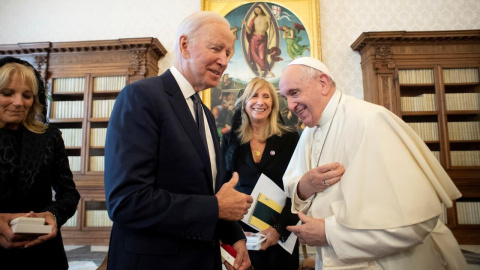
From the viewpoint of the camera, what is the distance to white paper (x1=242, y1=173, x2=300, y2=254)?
214 centimetres

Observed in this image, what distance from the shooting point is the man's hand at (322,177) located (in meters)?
1.60

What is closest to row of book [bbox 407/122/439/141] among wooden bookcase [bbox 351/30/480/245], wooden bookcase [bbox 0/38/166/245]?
wooden bookcase [bbox 351/30/480/245]

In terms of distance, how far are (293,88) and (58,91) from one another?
5.39 meters

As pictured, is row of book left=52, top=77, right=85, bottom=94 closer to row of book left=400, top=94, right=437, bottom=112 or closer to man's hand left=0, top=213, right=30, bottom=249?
man's hand left=0, top=213, right=30, bottom=249

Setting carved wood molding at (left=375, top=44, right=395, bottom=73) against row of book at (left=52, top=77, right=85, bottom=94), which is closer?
carved wood molding at (left=375, top=44, right=395, bottom=73)

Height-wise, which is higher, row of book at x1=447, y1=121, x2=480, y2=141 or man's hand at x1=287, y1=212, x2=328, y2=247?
row of book at x1=447, y1=121, x2=480, y2=141

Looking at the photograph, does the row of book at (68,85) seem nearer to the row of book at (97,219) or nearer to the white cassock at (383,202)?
the row of book at (97,219)

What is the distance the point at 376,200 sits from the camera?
4.78 feet

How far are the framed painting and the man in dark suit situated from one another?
444cm

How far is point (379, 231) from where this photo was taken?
1394 millimetres

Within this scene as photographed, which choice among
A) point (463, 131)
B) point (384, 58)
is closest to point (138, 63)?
point (384, 58)

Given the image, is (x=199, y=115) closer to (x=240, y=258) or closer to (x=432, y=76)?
(x=240, y=258)

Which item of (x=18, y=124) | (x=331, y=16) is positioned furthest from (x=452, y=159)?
(x=18, y=124)

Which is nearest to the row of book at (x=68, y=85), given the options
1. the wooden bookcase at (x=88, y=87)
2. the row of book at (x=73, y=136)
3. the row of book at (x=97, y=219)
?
the wooden bookcase at (x=88, y=87)
